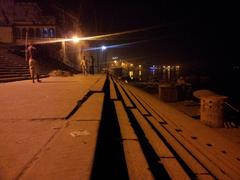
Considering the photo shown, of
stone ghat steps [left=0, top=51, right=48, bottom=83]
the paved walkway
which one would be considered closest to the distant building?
stone ghat steps [left=0, top=51, right=48, bottom=83]

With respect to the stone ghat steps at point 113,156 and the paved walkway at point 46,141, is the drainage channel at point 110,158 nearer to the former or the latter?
the stone ghat steps at point 113,156

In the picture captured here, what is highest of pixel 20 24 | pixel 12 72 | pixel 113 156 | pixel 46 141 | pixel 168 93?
pixel 20 24

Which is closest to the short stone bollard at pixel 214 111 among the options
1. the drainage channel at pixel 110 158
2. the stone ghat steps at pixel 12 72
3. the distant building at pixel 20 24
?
the drainage channel at pixel 110 158

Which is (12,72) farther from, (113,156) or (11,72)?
(113,156)

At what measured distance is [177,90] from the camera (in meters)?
18.8

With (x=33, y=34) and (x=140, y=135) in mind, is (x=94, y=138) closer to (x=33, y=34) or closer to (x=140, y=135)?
(x=140, y=135)

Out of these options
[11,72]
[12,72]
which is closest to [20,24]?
[12,72]

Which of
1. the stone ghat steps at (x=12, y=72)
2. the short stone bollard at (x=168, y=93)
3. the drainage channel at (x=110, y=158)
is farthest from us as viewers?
the short stone bollard at (x=168, y=93)

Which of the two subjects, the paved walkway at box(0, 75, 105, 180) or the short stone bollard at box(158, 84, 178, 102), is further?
the short stone bollard at box(158, 84, 178, 102)

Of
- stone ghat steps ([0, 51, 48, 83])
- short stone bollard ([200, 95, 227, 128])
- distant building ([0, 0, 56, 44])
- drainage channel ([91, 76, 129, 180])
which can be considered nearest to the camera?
drainage channel ([91, 76, 129, 180])

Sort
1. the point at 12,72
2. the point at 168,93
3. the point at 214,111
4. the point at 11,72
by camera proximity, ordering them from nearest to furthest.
→ the point at 214,111
the point at 11,72
the point at 12,72
the point at 168,93

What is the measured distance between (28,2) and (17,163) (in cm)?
3796

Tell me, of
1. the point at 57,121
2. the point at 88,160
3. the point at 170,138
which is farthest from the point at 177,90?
the point at 88,160

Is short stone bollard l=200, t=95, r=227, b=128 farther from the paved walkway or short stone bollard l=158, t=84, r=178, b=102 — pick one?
short stone bollard l=158, t=84, r=178, b=102
